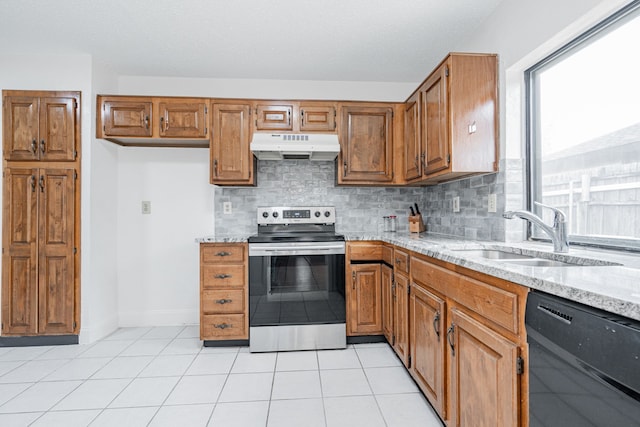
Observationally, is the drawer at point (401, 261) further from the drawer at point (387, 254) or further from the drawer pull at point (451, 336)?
the drawer pull at point (451, 336)

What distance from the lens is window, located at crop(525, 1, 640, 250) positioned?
1.42 meters

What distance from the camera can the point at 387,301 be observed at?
100 inches

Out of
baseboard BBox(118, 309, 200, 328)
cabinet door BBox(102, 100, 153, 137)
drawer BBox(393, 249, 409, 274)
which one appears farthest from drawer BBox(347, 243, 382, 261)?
cabinet door BBox(102, 100, 153, 137)

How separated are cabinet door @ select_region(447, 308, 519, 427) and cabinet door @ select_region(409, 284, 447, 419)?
0.31 feet

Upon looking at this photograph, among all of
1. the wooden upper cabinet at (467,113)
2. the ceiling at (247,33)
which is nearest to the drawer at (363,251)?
the wooden upper cabinet at (467,113)

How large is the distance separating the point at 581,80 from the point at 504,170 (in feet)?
1.89

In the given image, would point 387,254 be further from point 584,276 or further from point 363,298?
point 584,276

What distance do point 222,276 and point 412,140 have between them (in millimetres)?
1900

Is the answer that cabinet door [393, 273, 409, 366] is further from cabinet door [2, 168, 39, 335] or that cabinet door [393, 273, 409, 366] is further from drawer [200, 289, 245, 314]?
cabinet door [2, 168, 39, 335]

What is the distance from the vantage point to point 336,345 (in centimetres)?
261

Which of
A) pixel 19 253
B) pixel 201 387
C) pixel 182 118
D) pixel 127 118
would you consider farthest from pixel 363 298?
pixel 19 253

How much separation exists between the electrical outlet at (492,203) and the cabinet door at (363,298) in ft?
3.10

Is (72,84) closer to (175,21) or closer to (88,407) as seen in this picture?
(175,21)

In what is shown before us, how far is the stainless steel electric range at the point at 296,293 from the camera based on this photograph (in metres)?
2.60
